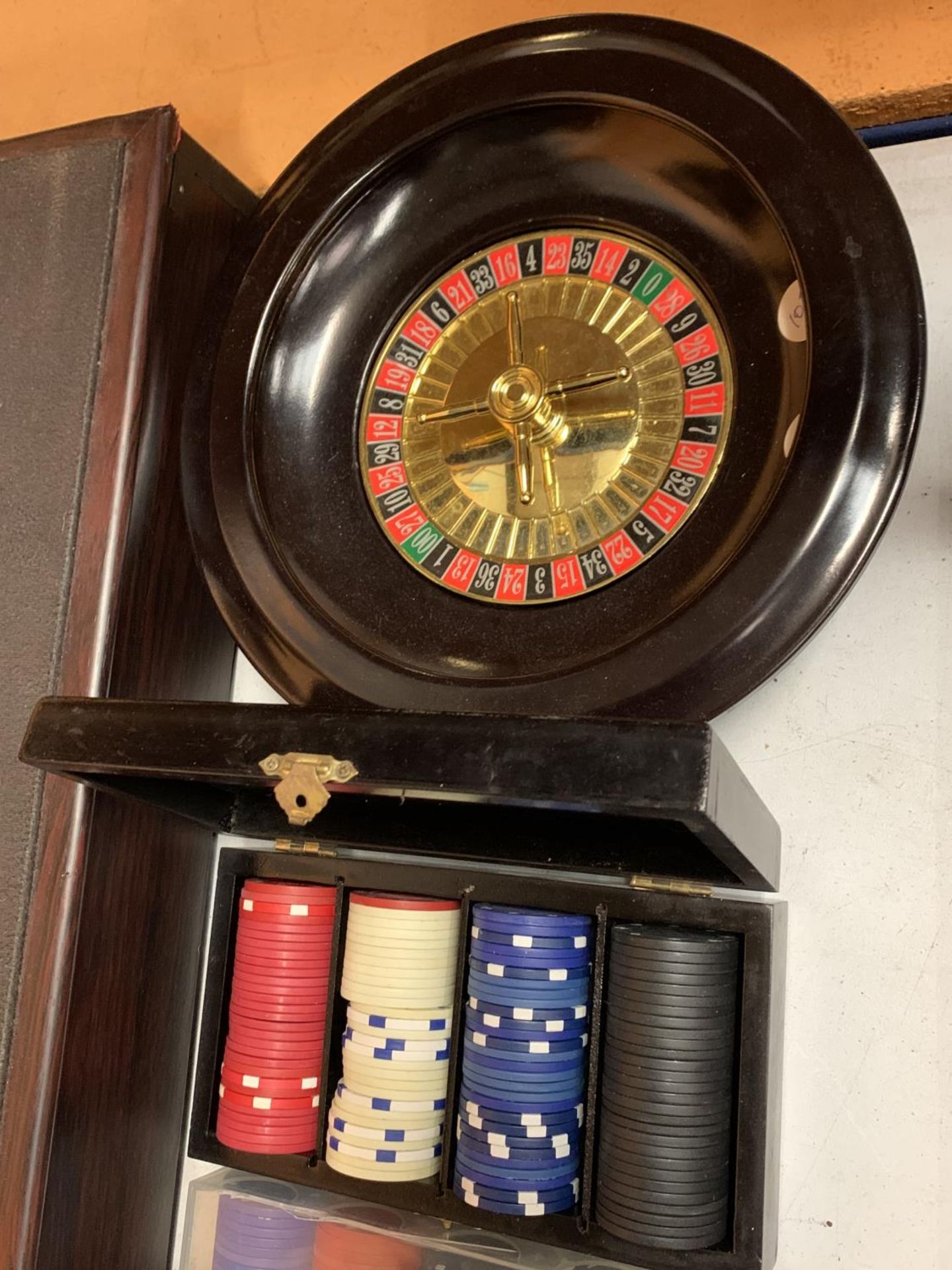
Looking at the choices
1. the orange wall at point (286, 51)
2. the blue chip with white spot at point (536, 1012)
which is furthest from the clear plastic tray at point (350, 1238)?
the orange wall at point (286, 51)

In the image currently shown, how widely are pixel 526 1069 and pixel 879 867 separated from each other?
59 cm

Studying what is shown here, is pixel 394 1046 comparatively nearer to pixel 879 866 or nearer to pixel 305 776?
pixel 305 776

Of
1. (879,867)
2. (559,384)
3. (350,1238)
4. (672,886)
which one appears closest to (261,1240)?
(350,1238)

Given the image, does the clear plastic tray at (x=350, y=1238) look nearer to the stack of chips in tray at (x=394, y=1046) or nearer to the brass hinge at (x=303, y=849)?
the stack of chips in tray at (x=394, y=1046)

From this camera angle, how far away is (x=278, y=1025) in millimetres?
1751

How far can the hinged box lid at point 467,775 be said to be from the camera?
1101 millimetres

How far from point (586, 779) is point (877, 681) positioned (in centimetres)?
76

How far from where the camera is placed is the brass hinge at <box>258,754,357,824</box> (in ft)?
4.07

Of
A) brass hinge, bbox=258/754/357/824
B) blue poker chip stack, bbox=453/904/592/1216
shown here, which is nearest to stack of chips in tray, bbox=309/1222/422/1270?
blue poker chip stack, bbox=453/904/592/1216

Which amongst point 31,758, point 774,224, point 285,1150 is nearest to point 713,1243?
point 285,1150

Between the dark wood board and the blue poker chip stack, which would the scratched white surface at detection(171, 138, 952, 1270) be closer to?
the blue poker chip stack

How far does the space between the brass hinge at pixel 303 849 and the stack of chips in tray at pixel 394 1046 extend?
0.65 feet

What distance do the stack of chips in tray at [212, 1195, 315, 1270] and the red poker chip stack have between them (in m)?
0.10

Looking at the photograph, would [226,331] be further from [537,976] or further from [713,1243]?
[713,1243]
